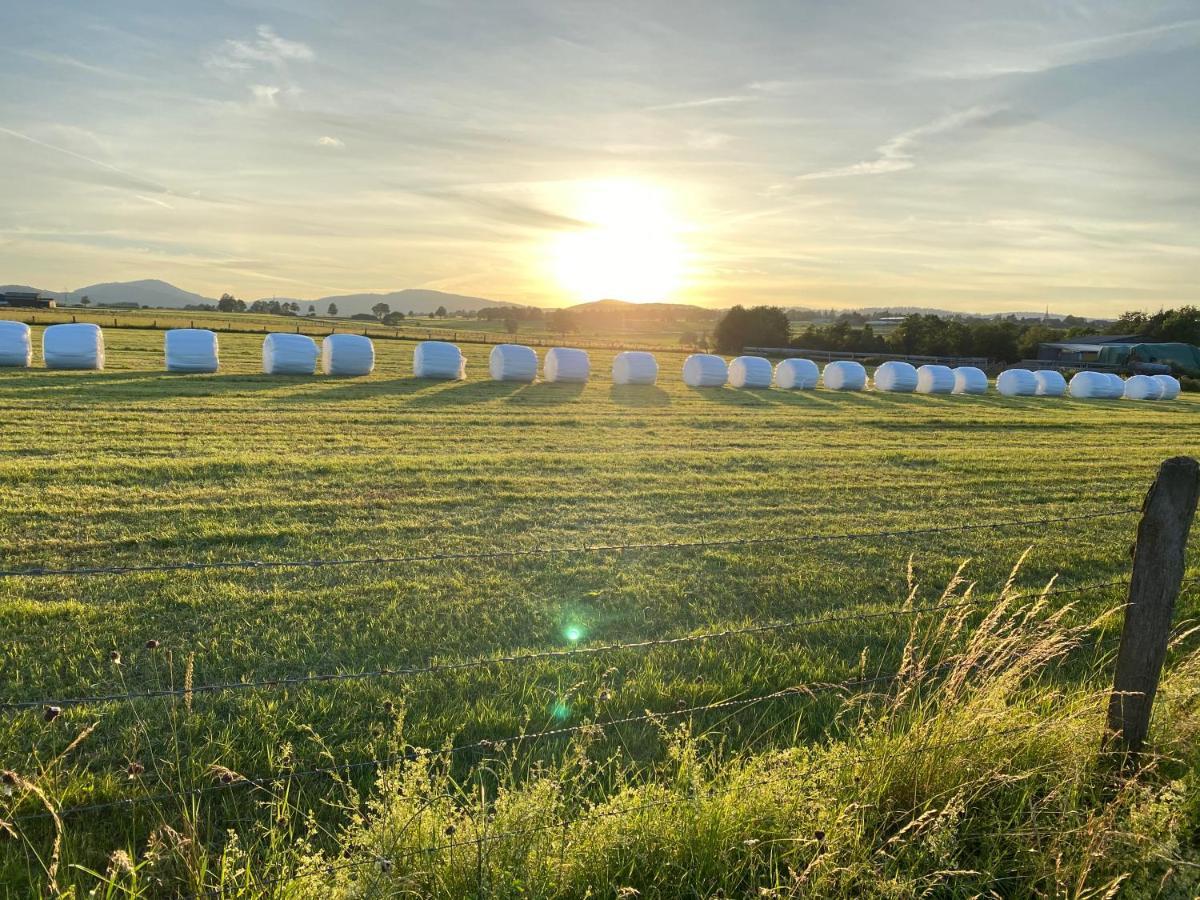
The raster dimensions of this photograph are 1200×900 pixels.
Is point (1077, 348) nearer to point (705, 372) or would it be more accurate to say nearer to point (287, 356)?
point (705, 372)

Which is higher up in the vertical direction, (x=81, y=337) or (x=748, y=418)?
(x=81, y=337)

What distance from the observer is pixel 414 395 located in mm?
23375

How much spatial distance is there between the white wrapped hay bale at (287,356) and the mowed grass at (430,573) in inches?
351

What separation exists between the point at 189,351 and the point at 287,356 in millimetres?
3060

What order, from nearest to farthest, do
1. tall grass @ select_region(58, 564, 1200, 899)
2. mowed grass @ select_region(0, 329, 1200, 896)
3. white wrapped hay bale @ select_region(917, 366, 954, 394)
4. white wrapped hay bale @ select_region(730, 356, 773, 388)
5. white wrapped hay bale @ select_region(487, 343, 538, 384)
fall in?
1. tall grass @ select_region(58, 564, 1200, 899)
2. mowed grass @ select_region(0, 329, 1200, 896)
3. white wrapped hay bale @ select_region(487, 343, 538, 384)
4. white wrapped hay bale @ select_region(730, 356, 773, 388)
5. white wrapped hay bale @ select_region(917, 366, 954, 394)

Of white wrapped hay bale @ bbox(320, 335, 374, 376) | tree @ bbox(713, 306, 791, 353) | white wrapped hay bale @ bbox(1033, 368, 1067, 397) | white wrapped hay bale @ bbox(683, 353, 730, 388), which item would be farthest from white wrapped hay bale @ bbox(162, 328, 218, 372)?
tree @ bbox(713, 306, 791, 353)

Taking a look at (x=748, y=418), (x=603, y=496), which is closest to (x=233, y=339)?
(x=748, y=418)

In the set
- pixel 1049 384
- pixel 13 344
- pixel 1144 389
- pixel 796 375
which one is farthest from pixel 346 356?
pixel 1144 389

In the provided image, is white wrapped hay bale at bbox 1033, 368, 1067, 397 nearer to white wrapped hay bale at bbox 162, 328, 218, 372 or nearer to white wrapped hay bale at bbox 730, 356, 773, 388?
white wrapped hay bale at bbox 730, 356, 773, 388

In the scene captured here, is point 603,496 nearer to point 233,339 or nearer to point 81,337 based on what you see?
point 81,337

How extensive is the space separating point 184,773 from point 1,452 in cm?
1057

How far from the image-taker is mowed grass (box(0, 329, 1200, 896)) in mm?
4410

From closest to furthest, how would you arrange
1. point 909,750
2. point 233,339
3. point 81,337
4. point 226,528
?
point 909,750
point 226,528
point 81,337
point 233,339

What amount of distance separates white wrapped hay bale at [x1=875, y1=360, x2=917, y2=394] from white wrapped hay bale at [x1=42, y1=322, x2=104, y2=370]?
3200 centimetres
